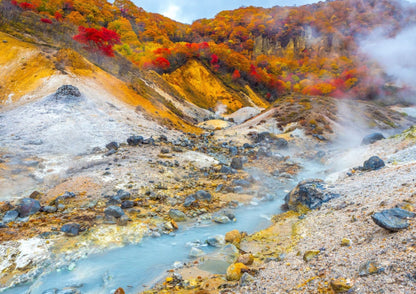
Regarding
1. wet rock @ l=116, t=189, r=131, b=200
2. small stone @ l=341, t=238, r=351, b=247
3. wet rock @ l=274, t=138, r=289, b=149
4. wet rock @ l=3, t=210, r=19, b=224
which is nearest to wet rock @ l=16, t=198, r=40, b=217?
wet rock @ l=3, t=210, r=19, b=224

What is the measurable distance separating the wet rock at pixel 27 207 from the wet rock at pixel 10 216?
136mm

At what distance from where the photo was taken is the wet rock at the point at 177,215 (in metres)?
8.55

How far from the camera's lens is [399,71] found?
6291 centimetres

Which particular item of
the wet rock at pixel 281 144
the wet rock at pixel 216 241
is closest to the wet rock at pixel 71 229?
the wet rock at pixel 216 241

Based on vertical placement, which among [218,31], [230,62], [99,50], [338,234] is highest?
[218,31]

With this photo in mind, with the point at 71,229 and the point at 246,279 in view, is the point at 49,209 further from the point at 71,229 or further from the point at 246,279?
the point at 246,279

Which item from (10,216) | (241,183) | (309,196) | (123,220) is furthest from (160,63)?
(309,196)

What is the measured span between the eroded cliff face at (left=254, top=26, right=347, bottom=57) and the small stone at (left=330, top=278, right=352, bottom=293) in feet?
328

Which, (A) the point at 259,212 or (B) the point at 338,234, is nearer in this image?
(B) the point at 338,234

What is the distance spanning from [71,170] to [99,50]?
23566 mm

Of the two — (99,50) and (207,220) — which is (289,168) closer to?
(207,220)

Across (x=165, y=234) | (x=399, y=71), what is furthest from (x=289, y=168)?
(x=399, y=71)

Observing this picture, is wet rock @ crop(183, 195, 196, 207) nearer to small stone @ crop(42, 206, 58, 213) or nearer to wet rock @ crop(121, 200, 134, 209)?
wet rock @ crop(121, 200, 134, 209)

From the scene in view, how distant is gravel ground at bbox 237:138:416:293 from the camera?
3.36 m
